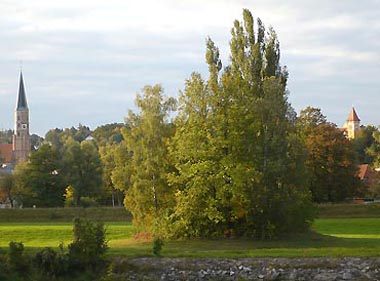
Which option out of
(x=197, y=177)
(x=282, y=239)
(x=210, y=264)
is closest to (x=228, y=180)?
(x=197, y=177)

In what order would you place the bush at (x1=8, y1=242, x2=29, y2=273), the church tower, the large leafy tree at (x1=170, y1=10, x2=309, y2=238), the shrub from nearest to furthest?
the shrub
the bush at (x1=8, y1=242, x2=29, y2=273)
the large leafy tree at (x1=170, y1=10, x2=309, y2=238)
the church tower

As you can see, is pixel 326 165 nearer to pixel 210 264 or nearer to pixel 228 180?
pixel 228 180

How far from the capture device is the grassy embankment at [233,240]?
28750mm

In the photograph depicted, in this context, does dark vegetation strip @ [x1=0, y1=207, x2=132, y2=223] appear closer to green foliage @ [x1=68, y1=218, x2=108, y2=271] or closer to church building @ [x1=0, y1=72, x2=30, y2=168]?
green foliage @ [x1=68, y1=218, x2=108, y2=271]

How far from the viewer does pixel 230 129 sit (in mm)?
38781

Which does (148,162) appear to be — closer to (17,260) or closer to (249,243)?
(249,243)

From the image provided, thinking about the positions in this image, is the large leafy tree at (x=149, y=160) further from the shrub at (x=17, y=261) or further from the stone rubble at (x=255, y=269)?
the shrub at (x=17, y=261)

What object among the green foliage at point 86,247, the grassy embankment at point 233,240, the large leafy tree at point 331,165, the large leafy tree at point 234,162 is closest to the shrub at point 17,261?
the green foliage at point 86,247

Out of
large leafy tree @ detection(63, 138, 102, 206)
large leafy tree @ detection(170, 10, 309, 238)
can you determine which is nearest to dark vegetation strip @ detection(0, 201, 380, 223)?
large leafy tree @ detection(63, 138, 102, 206)

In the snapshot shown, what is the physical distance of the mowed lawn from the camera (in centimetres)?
2822

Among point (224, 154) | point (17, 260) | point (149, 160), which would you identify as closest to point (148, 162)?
point (149, 160)

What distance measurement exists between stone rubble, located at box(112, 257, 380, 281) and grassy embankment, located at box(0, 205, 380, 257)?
1280mm

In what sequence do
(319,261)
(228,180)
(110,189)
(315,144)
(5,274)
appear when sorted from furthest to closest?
(110,189) < (315,144) < (228,180) < (319,261) < (5,274)

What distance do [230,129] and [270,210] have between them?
515 cm
